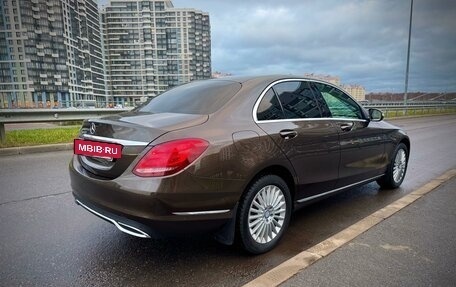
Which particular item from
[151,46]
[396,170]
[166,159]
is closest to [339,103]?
[396,170]

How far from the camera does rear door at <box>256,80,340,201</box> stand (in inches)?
127

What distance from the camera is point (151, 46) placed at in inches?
5861

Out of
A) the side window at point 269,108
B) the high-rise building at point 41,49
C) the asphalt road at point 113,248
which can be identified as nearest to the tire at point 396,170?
the asphalt road at point 113,248

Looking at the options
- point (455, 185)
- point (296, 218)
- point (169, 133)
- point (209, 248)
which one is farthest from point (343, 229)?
point (455, 185)

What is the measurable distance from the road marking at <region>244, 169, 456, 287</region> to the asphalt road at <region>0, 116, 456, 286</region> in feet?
0.52

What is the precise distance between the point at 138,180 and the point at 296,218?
216 centimetres

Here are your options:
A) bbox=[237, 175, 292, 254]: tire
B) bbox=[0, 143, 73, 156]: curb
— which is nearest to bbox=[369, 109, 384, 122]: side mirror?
bbox=[237, 175, 292, 254]: tire

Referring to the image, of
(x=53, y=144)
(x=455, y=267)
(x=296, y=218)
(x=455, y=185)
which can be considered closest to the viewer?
(x=455, y=267)

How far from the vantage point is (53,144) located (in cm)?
862

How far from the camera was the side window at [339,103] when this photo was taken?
13.1ft

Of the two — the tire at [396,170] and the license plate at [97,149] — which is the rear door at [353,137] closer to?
the tire at [396,170]

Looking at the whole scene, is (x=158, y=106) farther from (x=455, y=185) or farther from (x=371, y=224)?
(x=455, y=185)

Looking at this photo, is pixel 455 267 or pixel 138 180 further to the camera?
pixel 455 267

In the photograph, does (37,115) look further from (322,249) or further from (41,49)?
(41,49)
